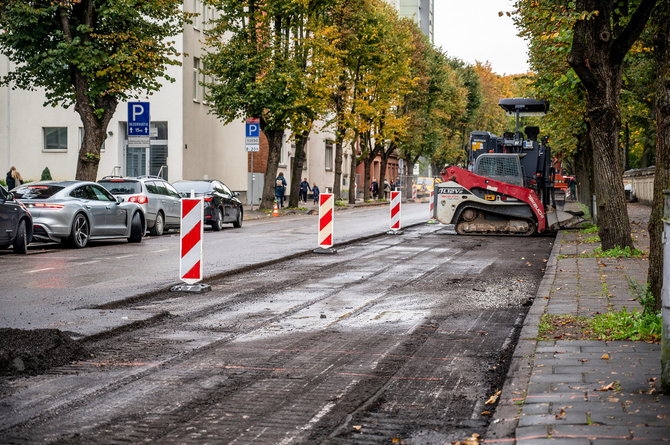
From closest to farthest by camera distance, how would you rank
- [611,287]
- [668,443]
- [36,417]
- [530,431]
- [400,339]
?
[668,443] → [530,431] → [36,417] → [400,339] → [611,287]

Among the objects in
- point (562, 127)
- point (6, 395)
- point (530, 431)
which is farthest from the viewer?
point (562, 127)

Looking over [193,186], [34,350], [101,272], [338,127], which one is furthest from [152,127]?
[34,350]


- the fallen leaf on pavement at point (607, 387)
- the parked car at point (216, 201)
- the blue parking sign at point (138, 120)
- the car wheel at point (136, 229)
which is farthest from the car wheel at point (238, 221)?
the fallen leaf on pavement at point (607, 387)

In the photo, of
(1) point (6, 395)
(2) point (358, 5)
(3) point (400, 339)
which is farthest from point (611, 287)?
(2) point (358, 5)

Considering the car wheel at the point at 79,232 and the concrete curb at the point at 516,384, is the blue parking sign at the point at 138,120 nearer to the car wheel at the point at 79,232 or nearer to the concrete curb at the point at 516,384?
the car wheel at the point at 79,232

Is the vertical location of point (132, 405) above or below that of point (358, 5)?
below

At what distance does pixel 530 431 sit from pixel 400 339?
3673 mm

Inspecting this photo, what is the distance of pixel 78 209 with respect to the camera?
20594mm

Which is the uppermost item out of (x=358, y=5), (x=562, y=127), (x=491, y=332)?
(x=358, y=5)

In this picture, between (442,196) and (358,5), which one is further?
(358,5)

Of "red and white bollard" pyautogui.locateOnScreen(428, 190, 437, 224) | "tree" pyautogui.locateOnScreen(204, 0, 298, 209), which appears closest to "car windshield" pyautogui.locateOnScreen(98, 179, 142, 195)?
"red and white bollard" pyautogui.locateOnScreen(428, 190, 437, 224)

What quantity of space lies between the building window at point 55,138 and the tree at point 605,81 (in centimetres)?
3402

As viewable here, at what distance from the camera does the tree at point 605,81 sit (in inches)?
623

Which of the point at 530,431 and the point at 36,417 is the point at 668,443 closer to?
the point at 530,431
